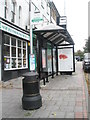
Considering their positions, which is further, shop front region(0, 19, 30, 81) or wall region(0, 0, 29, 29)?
wall region(0, 0, 29, 29)

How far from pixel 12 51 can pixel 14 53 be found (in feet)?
1.14

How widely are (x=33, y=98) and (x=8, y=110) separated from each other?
805mm

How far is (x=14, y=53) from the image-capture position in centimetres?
1421

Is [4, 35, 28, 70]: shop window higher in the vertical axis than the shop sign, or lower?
lower

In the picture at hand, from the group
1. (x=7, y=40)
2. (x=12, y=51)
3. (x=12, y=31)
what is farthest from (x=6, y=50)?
(x=12, y=31)

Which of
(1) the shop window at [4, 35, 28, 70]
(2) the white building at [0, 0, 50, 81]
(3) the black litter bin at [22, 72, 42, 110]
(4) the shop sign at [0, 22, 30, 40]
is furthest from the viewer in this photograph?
(1) the shop window at [4, 35, 28, 70]

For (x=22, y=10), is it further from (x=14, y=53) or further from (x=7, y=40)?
(x=7, y=40)

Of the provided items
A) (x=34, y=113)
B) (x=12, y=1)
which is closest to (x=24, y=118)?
(x=34, y=113)

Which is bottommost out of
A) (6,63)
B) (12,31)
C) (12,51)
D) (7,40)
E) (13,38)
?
(6,63)

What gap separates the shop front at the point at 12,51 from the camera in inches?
467

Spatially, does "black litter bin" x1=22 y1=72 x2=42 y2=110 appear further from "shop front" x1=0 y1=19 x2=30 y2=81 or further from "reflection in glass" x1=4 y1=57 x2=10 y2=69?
"reflection in glass" x1=4 y1=57 x2=10 y2=69

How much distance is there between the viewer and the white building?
38.8 feet

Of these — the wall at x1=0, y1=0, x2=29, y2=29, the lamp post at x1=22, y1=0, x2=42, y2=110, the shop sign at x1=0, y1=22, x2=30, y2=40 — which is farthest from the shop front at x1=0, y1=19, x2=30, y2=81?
the lamp post at x1=22, y1=0, x2=42, y2=110

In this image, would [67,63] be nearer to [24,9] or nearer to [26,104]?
[24,9]
